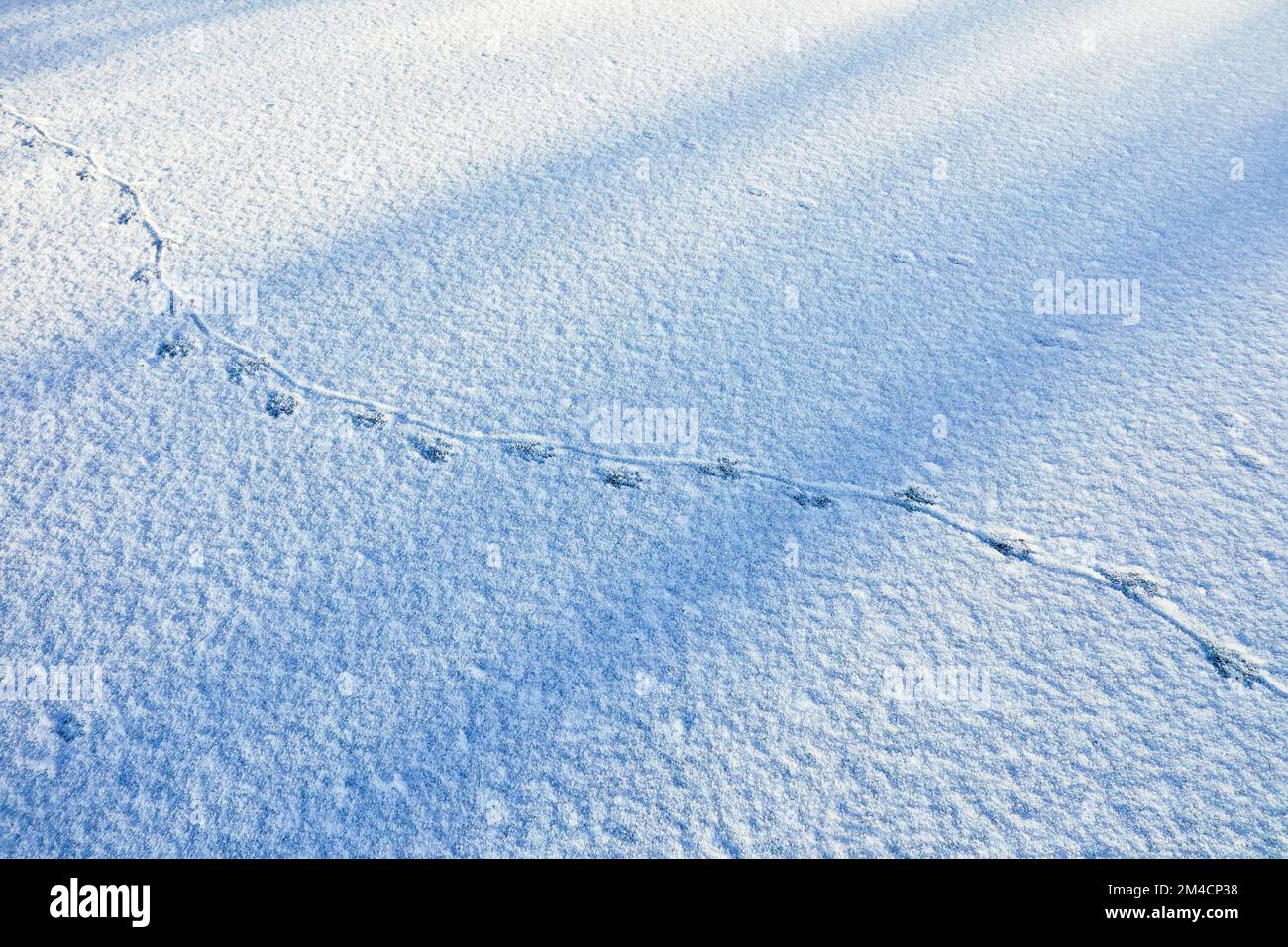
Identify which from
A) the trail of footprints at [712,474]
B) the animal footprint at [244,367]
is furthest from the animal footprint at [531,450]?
the animal footprint at [244,367]

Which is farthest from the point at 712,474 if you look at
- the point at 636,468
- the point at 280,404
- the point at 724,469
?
the point at 280,404

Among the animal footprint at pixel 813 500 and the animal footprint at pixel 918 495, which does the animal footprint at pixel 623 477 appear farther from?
the animal footprint at pixel 918 495

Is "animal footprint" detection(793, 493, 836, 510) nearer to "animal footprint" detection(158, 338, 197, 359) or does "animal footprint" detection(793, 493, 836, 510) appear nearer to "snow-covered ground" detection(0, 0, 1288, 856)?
"snow-covered ground" detection(0, 0, 1288, 856)

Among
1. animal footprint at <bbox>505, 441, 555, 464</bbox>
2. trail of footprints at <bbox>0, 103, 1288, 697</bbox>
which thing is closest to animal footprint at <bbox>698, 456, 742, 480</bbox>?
trail of footprints at <bbox>0, 103, 1288, 697</bbox>

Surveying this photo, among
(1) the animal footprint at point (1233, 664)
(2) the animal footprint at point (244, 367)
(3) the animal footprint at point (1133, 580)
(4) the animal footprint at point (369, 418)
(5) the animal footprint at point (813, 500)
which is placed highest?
(2) the animal footprint at point (244, 367)

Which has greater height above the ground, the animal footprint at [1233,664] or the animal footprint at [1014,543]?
the animal footprint at [1014,543]

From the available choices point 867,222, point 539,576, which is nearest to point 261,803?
point 539,576

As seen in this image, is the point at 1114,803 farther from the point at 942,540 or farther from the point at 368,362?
the point at 368,362

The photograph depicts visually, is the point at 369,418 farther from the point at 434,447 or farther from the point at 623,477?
the point at 623,477
